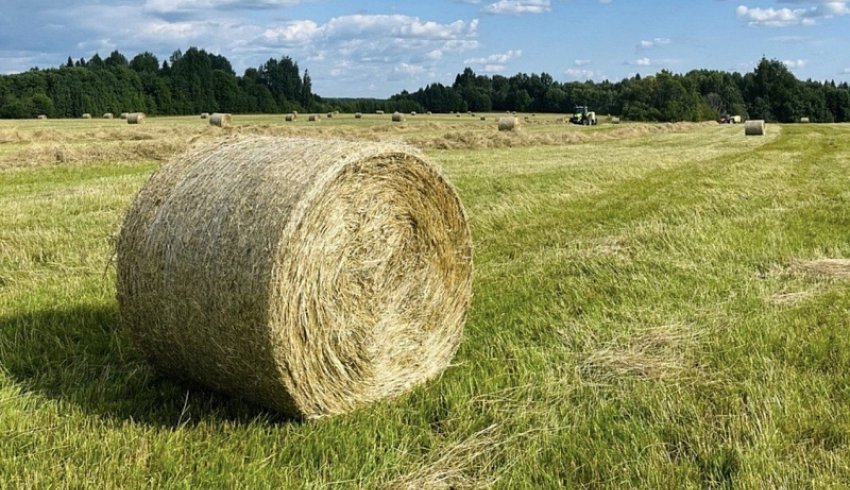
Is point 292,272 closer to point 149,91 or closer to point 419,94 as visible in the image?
point 149,91

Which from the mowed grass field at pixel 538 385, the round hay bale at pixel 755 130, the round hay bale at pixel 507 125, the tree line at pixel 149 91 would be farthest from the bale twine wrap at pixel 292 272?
the tree line at pixel 149 91

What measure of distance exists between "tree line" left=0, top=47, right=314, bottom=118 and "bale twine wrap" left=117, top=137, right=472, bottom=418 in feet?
236

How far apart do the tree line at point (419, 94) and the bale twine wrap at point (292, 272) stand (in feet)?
236

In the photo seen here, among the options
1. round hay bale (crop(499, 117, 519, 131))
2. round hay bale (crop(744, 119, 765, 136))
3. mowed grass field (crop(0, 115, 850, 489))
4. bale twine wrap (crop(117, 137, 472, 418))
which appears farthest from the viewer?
round hay bale (crop(744, 119, 765, 136))

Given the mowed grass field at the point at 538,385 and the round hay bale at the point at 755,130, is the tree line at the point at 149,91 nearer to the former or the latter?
the round hay bale at the point at 755,130

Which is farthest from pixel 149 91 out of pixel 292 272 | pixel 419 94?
pixel 292 272

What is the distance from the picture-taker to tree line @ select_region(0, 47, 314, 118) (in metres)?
74.7

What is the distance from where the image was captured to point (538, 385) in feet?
15.9

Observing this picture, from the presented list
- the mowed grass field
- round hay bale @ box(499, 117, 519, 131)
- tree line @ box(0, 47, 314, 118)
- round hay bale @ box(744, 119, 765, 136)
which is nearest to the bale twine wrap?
the mowed grass field

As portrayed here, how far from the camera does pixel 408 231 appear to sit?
5.30 metres

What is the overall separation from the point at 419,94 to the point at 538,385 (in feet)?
357

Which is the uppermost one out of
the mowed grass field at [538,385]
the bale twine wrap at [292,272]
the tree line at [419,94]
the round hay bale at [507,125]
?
the tree line at [419,94]

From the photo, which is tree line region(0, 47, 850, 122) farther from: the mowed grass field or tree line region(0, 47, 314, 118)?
the mowed grass field

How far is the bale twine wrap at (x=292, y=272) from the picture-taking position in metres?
4.23
